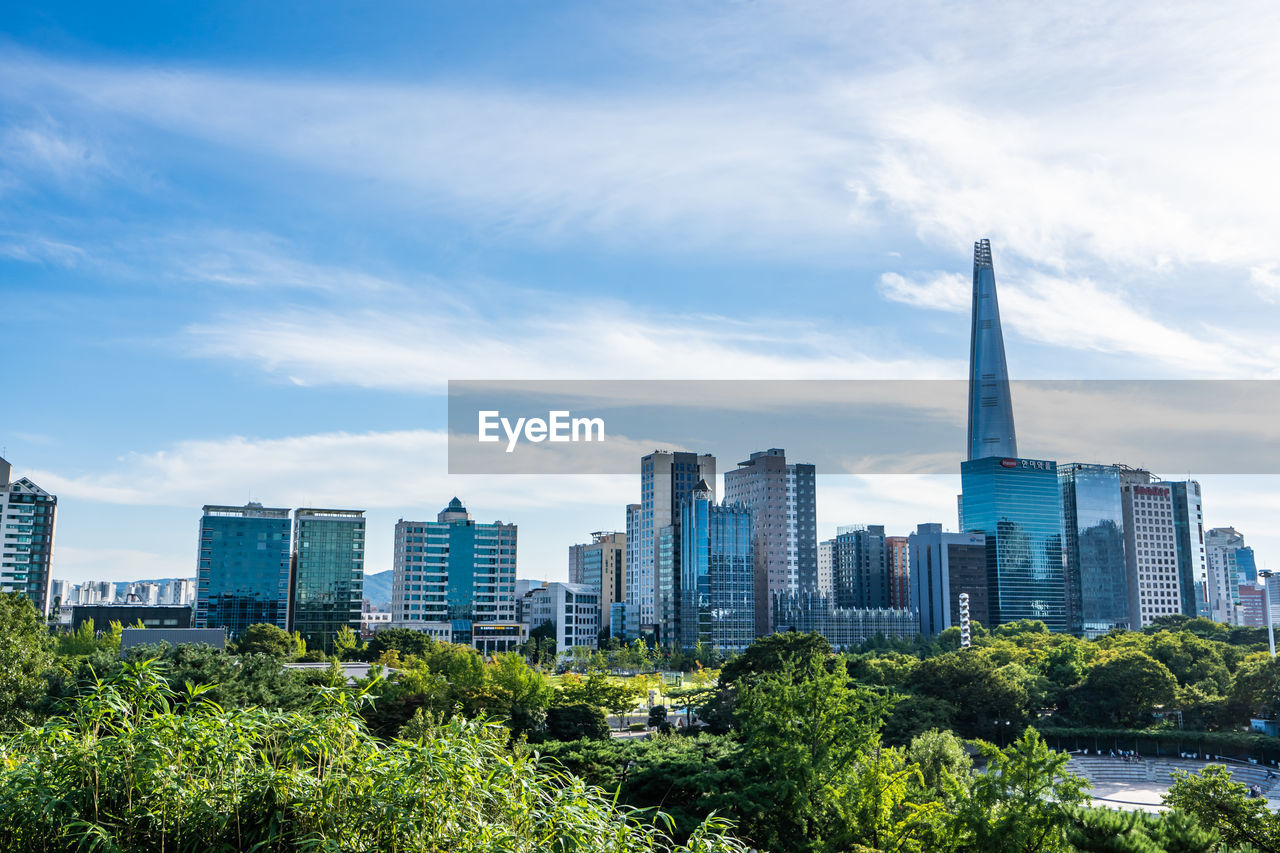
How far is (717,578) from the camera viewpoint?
290ft

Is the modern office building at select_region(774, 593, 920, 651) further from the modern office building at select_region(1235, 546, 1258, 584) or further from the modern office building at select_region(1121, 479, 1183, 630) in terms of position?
the modern office building at select_region(1235, 546, 1258, 584)

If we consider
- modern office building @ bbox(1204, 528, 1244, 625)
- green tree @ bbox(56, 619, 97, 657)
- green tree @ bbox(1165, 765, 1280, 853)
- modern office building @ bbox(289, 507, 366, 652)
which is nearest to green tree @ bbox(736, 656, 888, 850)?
green tree @ bbox(1165, 765, 1280, 853)

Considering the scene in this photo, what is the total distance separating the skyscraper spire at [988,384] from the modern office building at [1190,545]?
25.9 meters

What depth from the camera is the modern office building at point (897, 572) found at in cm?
11438

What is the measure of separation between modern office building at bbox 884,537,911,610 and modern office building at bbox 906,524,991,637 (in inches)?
428

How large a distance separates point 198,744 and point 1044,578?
109m

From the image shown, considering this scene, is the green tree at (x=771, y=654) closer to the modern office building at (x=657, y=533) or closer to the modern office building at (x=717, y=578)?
the modern office building at (x=717, y=578)

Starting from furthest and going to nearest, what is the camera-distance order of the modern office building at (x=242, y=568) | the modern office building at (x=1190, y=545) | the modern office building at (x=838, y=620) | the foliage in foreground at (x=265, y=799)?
the modern office building at (x=1190, y=545) < the modern office building at (x=838, y=620) < the modern office building at (x=242, y=568) < the foliage in foreground at (x=265, y=799)

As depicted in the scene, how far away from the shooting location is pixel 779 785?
1689 centimetres

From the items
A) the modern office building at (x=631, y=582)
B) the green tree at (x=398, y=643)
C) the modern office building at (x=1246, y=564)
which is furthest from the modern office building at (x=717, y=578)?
the modern office building at (x=1246, y=564)

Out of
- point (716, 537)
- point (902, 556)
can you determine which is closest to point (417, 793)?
point (716, 537)

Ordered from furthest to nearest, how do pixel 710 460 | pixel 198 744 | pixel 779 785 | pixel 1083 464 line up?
1. pixel 1083 464
2. pixel 710 460
3. pixel 779 785
4. pixel 198 744

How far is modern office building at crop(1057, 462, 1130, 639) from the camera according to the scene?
11150 centimetres

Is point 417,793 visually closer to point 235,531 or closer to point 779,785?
point 779,785
